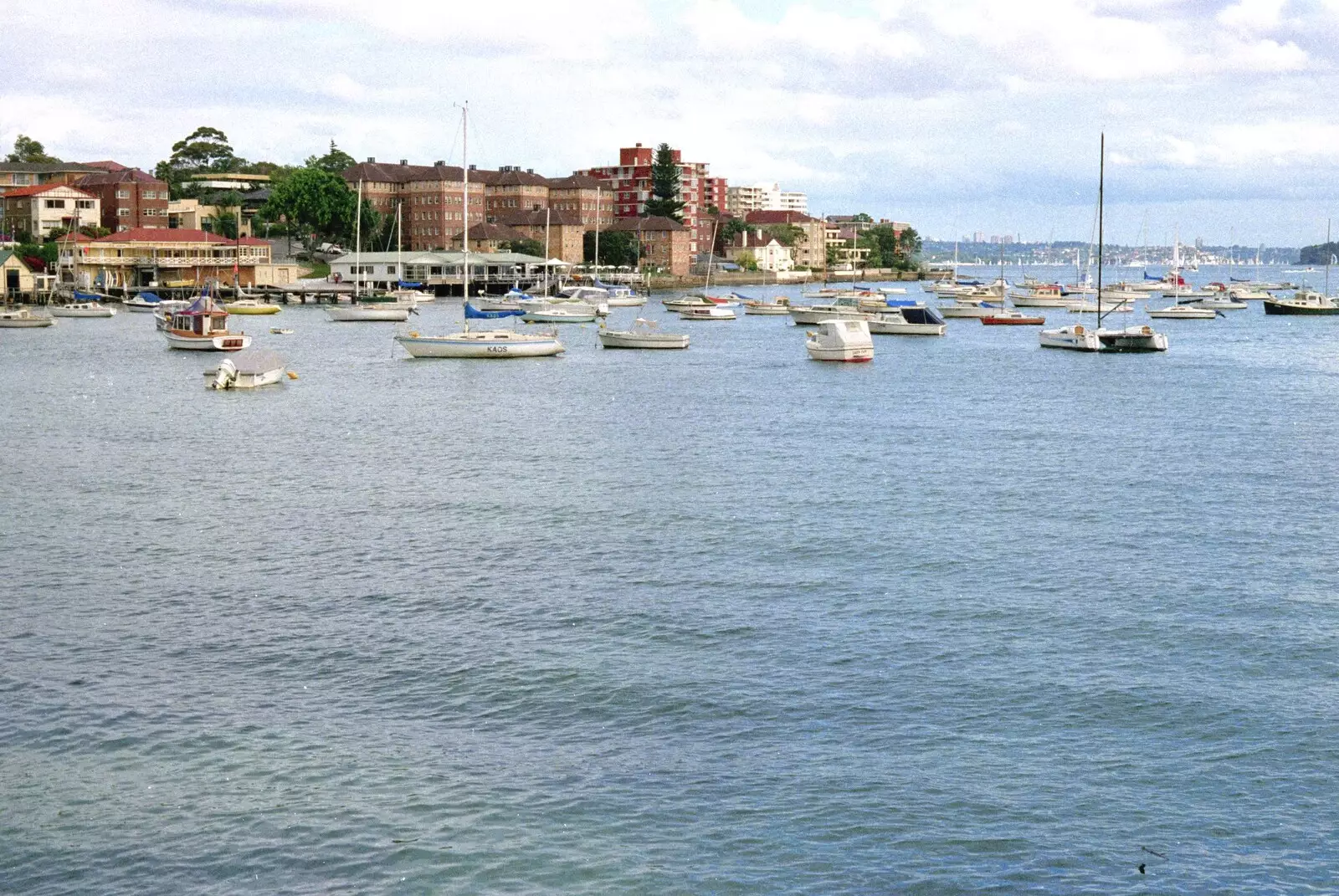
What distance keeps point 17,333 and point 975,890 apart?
88899 millimetres

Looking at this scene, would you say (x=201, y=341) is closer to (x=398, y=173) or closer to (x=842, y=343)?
(x=842, y=343)

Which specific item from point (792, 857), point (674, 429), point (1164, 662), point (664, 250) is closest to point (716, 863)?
point (792, 857)

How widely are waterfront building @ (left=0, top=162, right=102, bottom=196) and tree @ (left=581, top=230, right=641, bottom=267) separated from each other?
59.2 meters

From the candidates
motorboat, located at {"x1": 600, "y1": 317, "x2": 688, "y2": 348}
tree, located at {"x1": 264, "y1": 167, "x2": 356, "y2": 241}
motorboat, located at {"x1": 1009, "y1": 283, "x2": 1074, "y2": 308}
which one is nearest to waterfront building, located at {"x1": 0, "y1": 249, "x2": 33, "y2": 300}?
tree, located at {"x1": 264, "y1": 167, "x2": 356, "y2": 241}

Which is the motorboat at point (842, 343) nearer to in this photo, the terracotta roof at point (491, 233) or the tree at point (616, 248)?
the terracotta roof at point (491, 233)

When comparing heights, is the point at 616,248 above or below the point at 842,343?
above

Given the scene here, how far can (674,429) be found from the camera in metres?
46.6

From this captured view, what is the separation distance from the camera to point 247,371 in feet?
186

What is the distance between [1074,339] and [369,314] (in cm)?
4805

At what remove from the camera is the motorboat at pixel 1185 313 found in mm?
120438

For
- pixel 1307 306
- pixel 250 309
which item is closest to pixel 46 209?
pixel 250 309

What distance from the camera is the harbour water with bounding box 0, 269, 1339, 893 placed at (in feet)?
49.1

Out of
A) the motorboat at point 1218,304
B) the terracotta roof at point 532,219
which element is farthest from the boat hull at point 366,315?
the terracotta roof at point 532,219

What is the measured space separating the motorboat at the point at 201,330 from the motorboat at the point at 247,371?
15590mm
